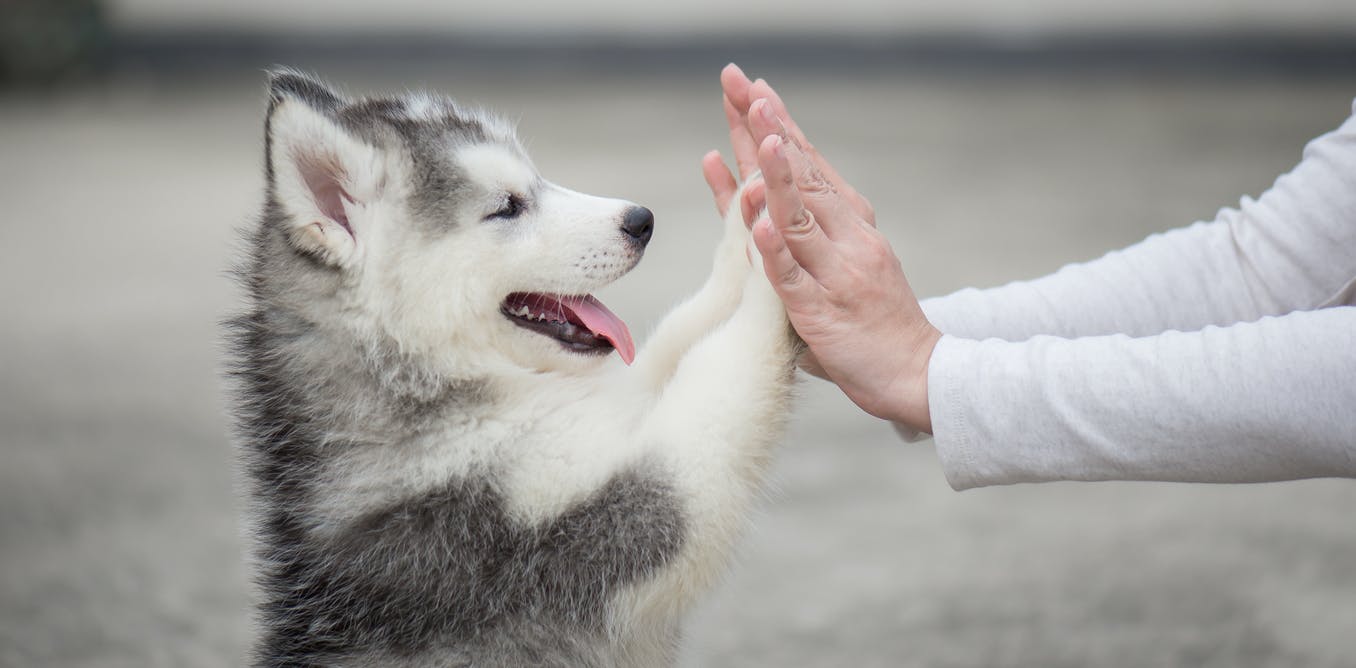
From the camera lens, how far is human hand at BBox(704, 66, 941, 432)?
7.73 feet

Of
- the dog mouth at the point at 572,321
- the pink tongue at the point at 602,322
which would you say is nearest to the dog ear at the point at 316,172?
the dog mouth at the point at 572,321

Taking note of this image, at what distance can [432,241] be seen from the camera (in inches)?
105

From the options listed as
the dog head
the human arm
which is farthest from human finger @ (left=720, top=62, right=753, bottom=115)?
the dog head

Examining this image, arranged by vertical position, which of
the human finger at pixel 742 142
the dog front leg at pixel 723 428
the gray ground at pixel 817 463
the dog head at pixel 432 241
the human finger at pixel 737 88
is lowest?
the gray ground at pixel 817 463

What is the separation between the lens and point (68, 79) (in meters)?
14.6

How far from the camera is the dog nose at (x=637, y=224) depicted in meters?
2.74

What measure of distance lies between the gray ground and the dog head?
1.86 ft

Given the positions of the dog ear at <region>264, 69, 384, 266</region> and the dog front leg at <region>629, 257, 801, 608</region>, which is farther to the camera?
the dog ear at <region>264, 69, 384, 266</region>

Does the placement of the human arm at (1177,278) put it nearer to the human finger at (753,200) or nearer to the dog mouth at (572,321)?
the human finger at (753,200)

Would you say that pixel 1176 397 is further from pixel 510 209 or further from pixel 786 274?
pixel 510 209

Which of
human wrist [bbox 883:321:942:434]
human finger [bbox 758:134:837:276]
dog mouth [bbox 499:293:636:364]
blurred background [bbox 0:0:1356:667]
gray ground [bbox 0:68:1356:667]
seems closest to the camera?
human finger [bbox 758:134:837:276]

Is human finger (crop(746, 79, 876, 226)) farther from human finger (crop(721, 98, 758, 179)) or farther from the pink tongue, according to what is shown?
the pink tongue

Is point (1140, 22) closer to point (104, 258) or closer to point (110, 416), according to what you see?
point (104, 258)

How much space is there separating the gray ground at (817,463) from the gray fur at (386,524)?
0.37 metres
